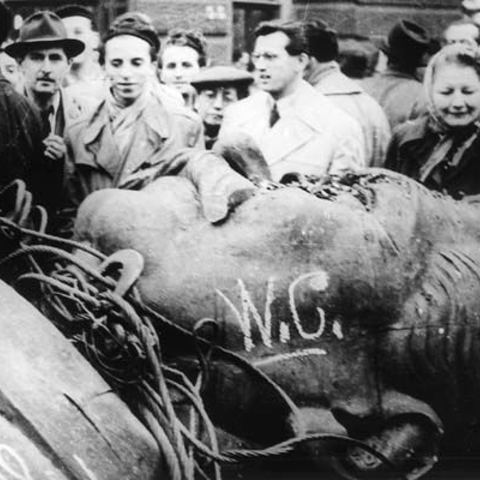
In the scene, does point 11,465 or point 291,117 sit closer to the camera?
point 11,465

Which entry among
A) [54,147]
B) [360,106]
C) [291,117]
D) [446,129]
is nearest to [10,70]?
[54,147]

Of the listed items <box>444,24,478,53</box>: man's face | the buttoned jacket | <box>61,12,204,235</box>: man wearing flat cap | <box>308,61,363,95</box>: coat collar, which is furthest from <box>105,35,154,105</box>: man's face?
<box>444,24,478,53</box>: man's face

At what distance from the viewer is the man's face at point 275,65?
270 inches

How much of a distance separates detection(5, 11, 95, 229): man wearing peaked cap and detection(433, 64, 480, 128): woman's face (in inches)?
74.4

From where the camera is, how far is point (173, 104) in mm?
6844

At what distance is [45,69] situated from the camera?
6867 millimetres

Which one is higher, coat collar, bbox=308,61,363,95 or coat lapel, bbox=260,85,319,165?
coat collar, bbox=308,61,363,95

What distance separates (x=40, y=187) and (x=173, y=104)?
0.84 m

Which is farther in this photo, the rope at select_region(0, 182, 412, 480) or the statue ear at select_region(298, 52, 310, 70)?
the statue ear at select_region(298, 52, 310, 70)

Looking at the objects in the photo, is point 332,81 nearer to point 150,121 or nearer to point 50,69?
point 150,121

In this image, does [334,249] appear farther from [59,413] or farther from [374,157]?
[59,413]

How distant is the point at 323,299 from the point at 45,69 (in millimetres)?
1971

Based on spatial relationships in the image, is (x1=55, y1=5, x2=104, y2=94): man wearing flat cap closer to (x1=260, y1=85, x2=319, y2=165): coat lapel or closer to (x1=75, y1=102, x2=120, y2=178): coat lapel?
(x1=75, y1=102, x2=120, y2=178): coat lapel

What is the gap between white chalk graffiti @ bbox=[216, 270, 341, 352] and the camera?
6434 millimetres
